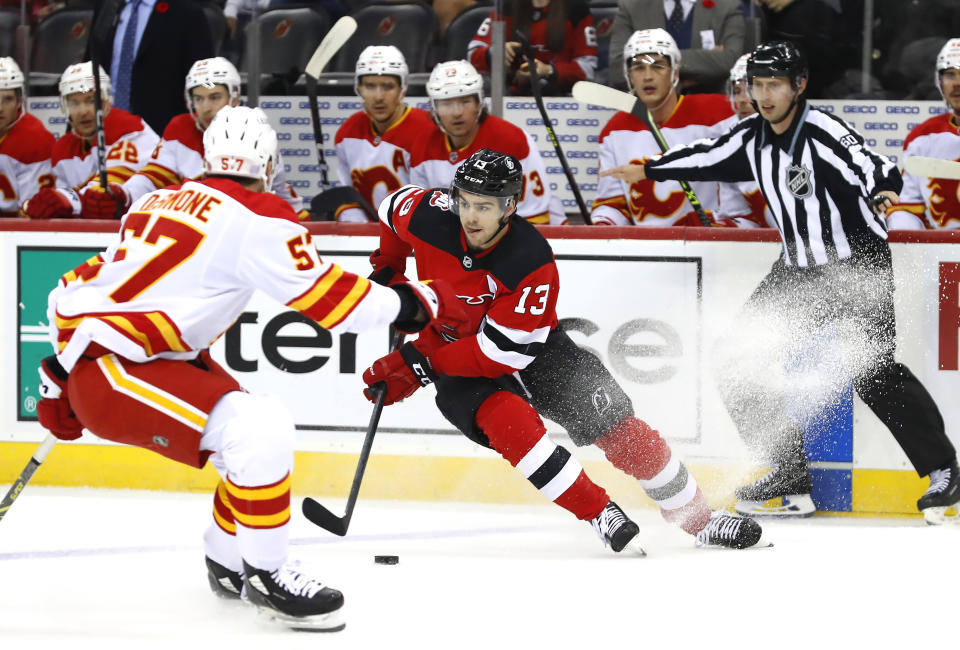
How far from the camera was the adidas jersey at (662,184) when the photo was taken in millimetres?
4703

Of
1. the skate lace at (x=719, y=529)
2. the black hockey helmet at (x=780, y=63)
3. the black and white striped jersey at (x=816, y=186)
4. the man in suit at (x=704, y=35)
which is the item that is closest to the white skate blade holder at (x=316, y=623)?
the skate lace at (x=719, y=529)

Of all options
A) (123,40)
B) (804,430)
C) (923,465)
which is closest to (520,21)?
(123,40)

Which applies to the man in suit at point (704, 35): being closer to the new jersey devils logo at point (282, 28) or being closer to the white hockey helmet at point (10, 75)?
the new jersey devils logo at point (282, 28)

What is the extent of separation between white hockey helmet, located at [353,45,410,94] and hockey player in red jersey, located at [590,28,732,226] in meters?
0.82

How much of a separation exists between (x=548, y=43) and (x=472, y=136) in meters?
0.64

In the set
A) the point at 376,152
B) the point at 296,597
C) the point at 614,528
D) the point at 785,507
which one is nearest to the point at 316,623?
the point at 296,597

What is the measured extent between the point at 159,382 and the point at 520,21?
8.99 ft

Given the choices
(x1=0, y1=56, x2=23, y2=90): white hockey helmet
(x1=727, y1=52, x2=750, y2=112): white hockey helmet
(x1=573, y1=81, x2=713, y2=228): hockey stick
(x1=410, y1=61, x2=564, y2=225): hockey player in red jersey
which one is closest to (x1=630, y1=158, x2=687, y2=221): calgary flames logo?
(x1=573, y1=81, x2=713, y2=228): hockey stick

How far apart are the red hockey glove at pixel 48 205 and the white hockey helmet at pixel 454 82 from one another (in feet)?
4.23

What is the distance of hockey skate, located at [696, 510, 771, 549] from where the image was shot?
3.58m

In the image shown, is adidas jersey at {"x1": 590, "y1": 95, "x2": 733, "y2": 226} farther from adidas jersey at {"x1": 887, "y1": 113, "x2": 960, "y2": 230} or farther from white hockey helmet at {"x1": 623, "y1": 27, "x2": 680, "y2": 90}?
adidas jersey at {"x1": 887, "y1": 113, "x2": 960, "y2": 230}

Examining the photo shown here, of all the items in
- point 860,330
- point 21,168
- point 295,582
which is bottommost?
point 295,582

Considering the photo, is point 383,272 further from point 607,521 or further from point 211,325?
point 211,325

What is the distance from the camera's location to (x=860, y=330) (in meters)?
3.96
